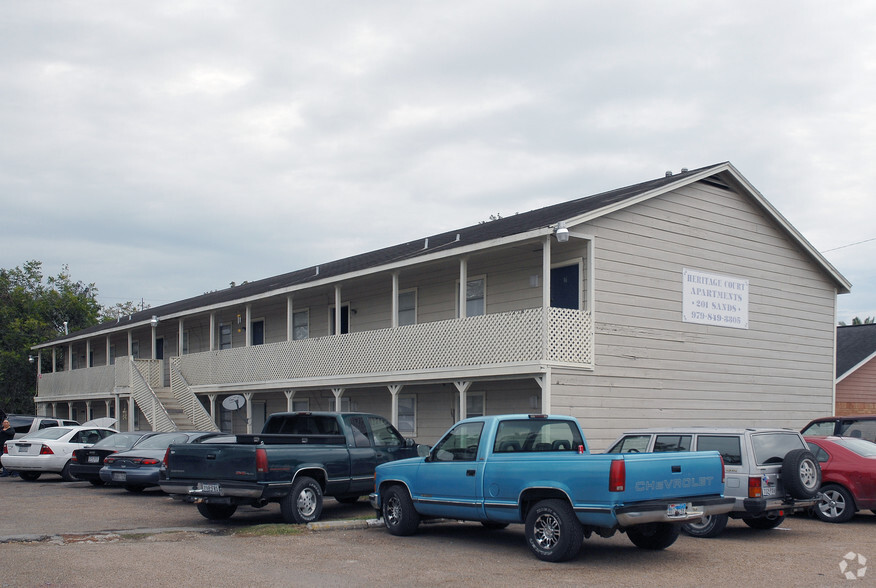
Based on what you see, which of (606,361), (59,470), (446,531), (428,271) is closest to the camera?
(446,531)

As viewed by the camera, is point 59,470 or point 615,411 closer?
point 615,411

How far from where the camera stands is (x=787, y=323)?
2259cm

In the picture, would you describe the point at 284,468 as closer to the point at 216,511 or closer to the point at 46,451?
the point at 216,511

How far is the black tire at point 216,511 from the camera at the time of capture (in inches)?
537

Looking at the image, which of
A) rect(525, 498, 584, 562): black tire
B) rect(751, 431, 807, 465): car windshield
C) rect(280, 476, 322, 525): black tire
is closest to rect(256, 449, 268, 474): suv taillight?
rect(280, 476, 322, 525): black tire

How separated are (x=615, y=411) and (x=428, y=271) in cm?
698

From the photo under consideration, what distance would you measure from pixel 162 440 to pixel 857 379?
72.8ft

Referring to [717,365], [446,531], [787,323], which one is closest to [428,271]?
[717,365]

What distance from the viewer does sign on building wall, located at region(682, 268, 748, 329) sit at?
2036 cm

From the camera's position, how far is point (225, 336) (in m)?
33.5

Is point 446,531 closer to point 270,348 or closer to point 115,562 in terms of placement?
point 115,562

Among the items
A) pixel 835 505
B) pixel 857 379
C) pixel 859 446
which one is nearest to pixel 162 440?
pixel 835 505

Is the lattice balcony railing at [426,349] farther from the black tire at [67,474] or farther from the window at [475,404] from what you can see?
the black tire at [67,474]

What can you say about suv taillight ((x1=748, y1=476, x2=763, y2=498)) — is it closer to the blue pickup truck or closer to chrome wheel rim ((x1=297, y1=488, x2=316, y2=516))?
the blue pickup truck
